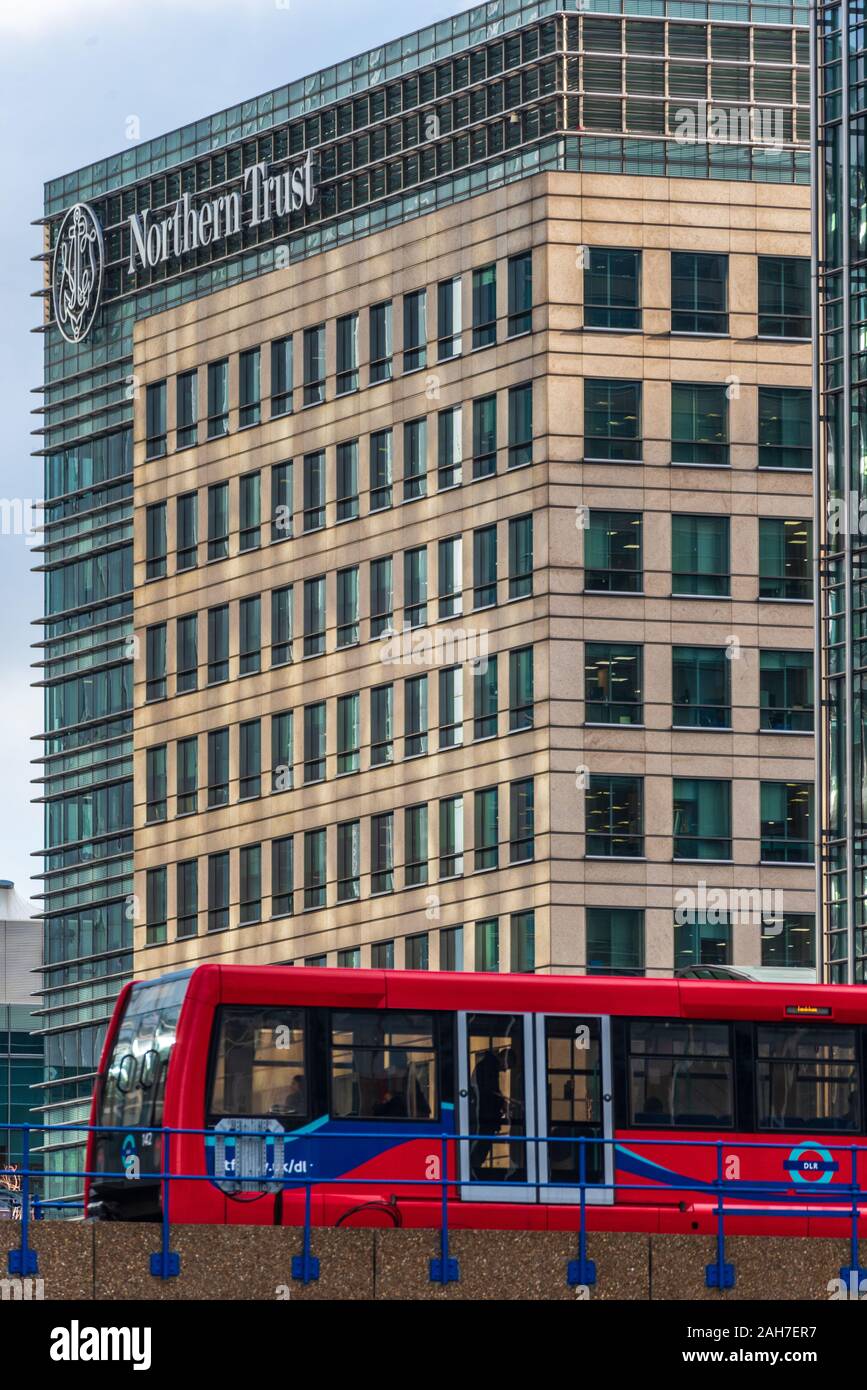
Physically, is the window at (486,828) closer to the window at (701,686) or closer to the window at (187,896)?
the window at (701,686)

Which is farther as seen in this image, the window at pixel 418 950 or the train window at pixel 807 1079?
the window at pixel 418 950

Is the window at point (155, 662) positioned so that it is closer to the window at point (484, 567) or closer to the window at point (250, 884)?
the window at point (250, 884)

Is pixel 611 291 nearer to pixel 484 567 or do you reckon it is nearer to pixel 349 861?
pixel 484 567

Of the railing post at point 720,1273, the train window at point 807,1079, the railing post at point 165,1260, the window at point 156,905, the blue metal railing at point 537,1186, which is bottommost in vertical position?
the railing post at point 720,1273

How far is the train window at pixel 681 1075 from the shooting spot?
42.5m

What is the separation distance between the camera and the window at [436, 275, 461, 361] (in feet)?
341

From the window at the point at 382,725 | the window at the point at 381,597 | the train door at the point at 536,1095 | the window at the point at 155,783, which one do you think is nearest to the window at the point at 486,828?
the window at the point at 382,725

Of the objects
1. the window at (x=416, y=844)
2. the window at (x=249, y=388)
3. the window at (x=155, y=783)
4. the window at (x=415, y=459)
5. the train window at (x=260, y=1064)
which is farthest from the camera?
the window at (x=155, y=783)

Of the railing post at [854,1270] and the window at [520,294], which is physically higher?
the window at [520,294]

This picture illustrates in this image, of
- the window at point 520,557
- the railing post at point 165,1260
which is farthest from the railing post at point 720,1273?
the window at point 520,557

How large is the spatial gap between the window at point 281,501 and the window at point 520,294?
11.6 meters

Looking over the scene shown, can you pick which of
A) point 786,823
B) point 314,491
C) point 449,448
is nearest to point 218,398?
point 314,491

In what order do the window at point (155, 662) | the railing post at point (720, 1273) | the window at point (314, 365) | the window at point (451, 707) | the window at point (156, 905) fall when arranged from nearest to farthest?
1. the railing post at point (720, 1273)
2. the window at point (451, 707)
3. the window at point (314, 365)
4. the window at point (156, 905)
5. the window at point (155, 662)
